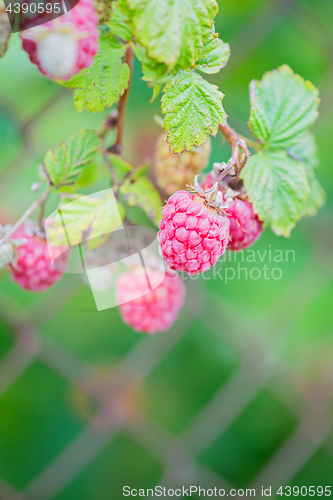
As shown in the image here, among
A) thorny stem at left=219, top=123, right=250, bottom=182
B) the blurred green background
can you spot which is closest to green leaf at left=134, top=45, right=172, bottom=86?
thorny stem at left=219, top=123, right=250, bottom=182

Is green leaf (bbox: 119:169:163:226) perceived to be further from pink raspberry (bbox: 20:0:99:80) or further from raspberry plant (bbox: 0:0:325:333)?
pink raspberry (bbox: 20:0:99:80)

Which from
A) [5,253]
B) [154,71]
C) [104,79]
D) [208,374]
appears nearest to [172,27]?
[154,71]

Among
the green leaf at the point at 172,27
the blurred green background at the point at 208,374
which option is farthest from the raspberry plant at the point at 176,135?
the blurred green background at the point at 208,374

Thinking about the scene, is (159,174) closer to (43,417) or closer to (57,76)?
(57,76)

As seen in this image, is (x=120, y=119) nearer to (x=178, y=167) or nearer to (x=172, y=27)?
(x=178, y=167)

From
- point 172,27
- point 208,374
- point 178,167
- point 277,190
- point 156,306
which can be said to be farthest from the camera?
point 208,374

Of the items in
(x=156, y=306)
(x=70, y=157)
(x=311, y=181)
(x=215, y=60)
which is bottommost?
(x=156, y=306)

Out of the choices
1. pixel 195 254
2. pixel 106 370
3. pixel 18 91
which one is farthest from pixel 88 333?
pixel 195 254
